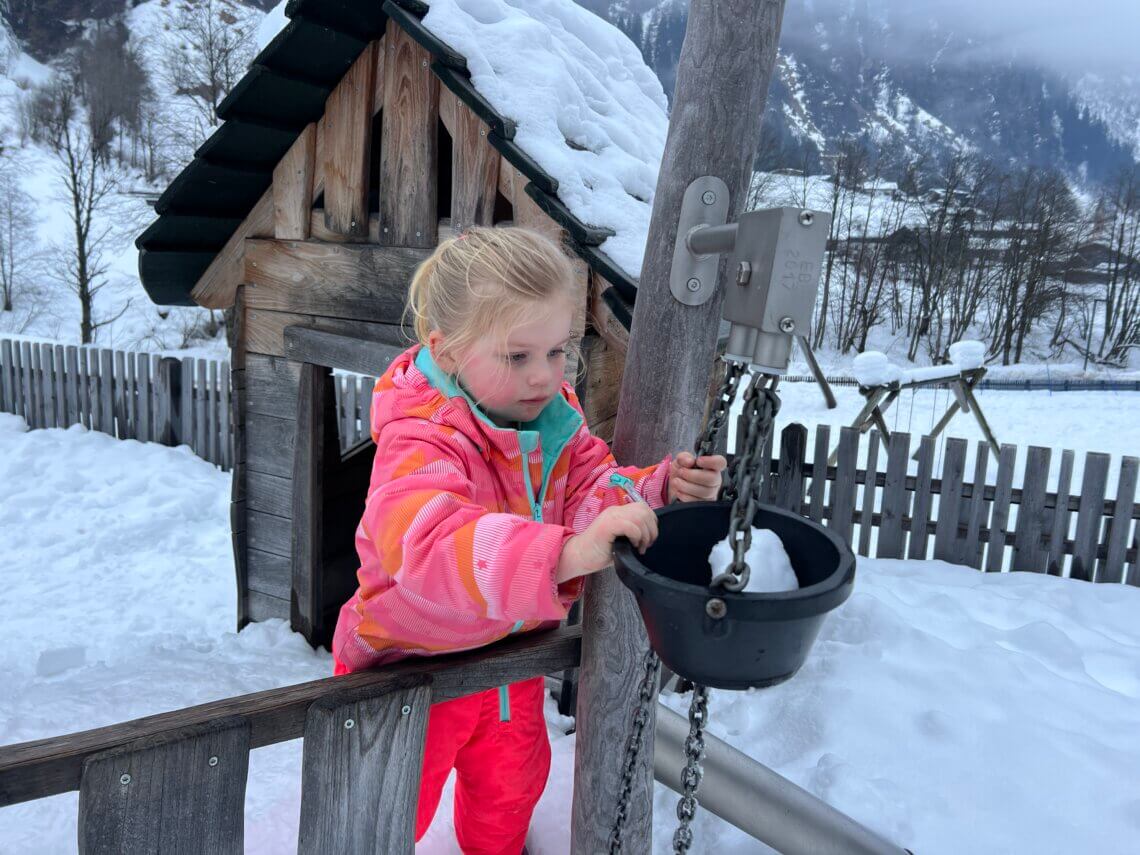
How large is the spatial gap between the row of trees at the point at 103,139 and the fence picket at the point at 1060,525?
1509 centimetres

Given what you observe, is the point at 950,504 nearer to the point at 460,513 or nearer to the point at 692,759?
the point at 692,759

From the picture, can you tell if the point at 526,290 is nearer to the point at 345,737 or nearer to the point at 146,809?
the point at 345,737

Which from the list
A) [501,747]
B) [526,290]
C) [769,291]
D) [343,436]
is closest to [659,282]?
[526,290]

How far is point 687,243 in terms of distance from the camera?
1561mm

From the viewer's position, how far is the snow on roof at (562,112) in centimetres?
286

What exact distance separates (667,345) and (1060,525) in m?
5.41

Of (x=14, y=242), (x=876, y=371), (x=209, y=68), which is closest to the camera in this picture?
(x=876, y=371)

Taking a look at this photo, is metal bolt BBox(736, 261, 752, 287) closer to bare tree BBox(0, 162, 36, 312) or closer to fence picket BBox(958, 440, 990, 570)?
fence picket BBox(958, 440, 990, 570)

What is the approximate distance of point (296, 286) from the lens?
13.7 feet

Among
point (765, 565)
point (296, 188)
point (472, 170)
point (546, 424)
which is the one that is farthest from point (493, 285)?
point (296, 188)

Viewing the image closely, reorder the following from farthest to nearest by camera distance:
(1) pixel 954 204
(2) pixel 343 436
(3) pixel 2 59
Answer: (3) pixel 2 59, (1) pixel 954 204, (2) pixel 343 436

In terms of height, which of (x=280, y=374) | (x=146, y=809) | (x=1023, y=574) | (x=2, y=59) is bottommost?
(x=1023, y=574)

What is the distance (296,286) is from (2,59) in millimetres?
41205

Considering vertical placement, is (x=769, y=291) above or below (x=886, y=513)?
above
